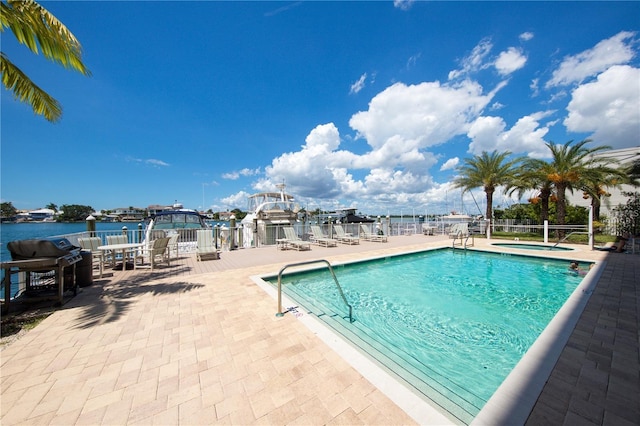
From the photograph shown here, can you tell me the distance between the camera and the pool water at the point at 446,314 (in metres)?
2.82

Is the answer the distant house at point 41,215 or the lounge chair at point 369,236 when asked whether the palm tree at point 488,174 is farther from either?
the distant house at point 41,215

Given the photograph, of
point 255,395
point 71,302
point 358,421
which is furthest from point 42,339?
point 358,421

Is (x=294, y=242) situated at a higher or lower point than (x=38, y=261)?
lower

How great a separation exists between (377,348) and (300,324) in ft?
3.82

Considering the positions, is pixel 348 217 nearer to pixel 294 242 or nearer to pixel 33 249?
pixel 294 242

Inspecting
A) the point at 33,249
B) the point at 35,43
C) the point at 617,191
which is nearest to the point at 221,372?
the point at 33,249

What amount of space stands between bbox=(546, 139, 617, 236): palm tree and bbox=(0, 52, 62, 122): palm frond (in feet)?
72.7

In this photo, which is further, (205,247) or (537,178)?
(537,178)

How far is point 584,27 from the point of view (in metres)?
8.70

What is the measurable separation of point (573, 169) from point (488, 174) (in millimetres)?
4480

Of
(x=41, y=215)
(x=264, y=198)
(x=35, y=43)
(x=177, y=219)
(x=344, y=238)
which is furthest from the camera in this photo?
(x=41, y=215)

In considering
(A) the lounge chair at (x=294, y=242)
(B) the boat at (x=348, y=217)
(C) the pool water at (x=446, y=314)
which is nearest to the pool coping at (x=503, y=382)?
(C) the pool water at (x=446, y=314)

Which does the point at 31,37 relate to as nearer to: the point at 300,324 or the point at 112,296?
the point at 112,296

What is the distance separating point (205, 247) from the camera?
349 inches
